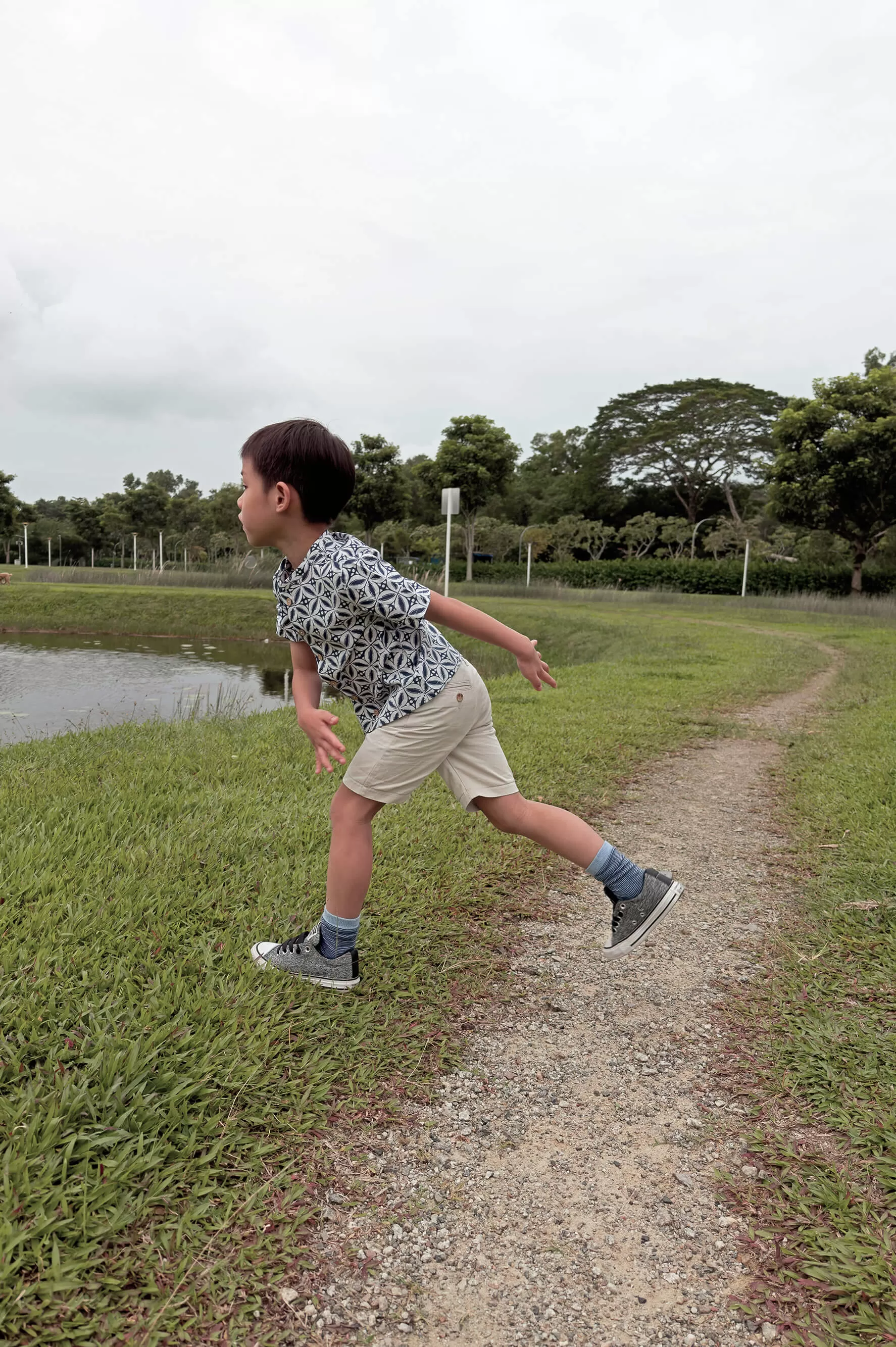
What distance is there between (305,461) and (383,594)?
401mm

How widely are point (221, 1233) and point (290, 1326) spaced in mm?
218

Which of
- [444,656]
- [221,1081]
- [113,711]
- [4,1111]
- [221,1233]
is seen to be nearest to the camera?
[221,1233]

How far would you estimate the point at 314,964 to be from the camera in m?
2.25

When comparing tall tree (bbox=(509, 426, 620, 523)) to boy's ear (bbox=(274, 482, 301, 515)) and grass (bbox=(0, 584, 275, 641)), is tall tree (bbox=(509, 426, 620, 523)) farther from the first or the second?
boy's ear (bbox=(274, 482, 301, 515))

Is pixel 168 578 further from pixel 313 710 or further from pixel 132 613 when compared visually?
pixel 313 710

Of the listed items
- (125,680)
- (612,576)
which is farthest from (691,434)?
(125,680)

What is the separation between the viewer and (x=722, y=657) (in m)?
11.1

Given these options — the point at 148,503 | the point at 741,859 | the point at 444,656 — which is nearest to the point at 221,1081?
the point at 444,656

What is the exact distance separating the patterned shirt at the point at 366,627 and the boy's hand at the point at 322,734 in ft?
0.36

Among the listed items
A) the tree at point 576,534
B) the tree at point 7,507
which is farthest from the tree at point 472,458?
the tree at point 7,507

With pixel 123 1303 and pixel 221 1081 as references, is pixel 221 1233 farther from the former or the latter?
pixel 221 1081

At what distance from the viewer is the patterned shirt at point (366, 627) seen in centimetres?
204

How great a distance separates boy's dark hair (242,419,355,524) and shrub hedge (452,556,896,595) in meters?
27.1

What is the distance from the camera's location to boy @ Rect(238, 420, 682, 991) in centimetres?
207
